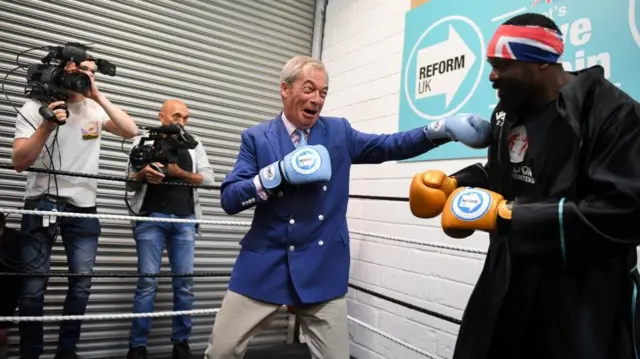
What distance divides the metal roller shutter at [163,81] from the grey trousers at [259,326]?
1.73 metres

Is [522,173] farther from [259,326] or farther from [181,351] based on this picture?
[181,351]

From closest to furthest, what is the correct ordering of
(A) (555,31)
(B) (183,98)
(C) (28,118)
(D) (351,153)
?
(A) (555,31) < (D) (351,153) < (C) (28,118) < (B) (183,98)

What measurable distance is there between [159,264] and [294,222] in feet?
4.60

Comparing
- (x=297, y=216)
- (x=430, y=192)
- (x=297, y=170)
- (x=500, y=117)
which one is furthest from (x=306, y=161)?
(x=500, y=117)

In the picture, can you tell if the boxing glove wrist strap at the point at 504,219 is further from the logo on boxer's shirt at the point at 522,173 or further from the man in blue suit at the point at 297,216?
the man in blue suit at the point at 297,216

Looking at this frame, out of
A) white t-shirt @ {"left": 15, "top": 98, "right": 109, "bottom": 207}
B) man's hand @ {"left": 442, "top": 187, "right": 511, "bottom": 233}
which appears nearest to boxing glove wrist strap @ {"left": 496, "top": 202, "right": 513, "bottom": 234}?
man's hand @ {"left": 442, "top": 187, "right": 511, "bottom": 233}

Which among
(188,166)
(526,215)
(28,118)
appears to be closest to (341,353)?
(526,215)

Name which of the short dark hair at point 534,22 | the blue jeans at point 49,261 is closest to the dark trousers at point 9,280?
the blue jeans at point 49,261

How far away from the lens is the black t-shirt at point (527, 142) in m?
1.07

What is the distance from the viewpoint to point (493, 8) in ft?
7.45

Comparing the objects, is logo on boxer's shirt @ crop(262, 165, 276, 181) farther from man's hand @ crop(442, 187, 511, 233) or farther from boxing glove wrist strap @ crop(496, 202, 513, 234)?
boxing glove wrist strap @ crop(496, 202, 513, 234)

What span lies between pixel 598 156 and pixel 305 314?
3.49ft

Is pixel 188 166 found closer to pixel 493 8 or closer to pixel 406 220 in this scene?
pixel 406 220

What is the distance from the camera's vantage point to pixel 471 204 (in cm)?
102
